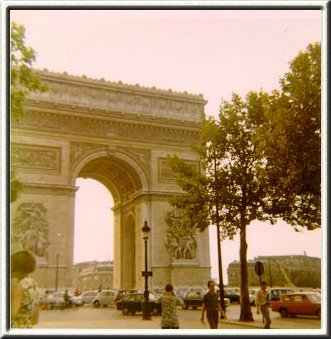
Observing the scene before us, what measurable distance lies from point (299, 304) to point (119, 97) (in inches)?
766

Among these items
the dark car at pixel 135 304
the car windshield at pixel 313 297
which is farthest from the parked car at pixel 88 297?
the car windshield at pixel 313 297

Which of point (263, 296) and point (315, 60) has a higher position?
point (315, 60)

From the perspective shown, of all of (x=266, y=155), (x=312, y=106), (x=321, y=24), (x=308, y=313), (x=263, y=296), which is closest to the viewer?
(x=321, y=24)

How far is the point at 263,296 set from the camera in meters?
16.5

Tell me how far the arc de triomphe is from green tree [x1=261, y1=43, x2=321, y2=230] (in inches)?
580

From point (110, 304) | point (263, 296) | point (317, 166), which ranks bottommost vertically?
point (110, 304)

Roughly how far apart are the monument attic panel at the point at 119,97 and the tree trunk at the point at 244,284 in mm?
16794

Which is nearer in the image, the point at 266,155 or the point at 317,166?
the point at 317,166

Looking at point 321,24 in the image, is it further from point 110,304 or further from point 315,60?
point 110,304

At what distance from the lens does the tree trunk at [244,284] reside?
21.2 metres

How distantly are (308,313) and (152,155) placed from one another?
17.9 m

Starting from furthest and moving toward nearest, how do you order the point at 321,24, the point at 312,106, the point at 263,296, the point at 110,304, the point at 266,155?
the point at 110,304 < the point at 266,155 < the point at 312,106 < the point at 263,296 < the point at 321,24

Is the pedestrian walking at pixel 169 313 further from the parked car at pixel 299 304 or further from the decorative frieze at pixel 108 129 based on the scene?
the decorative frieze at pixel 108 129

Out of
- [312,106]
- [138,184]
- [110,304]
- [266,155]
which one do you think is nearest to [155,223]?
[138,184]
